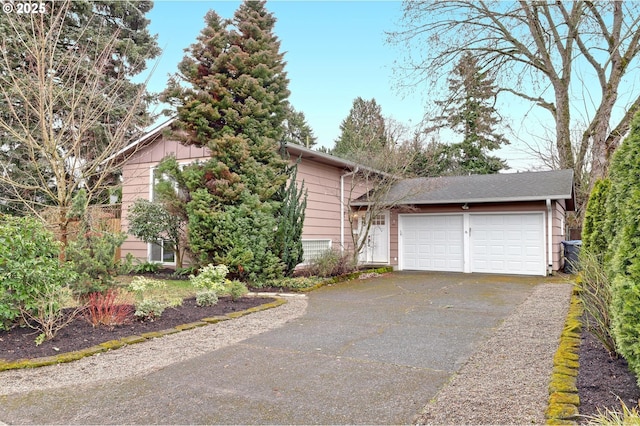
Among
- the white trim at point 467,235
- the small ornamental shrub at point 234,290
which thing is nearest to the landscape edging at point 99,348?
the small ornamental shrub at point 234,290

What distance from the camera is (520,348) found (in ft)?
14.4

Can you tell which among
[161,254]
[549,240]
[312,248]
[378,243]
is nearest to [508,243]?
[549,240]

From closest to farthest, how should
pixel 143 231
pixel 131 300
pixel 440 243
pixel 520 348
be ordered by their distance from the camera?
1. pixel 520 348
2. pixel 131 300
3. pixel 143 231
4. pixel 440 243

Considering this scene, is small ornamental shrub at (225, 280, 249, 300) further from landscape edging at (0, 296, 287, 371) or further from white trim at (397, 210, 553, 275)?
white trim at (397, 210, 553, 275)

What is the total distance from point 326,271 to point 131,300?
15.8ft

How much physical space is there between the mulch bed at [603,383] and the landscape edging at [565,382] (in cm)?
5

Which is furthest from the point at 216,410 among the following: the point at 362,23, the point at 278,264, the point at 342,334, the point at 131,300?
the point at 362,23

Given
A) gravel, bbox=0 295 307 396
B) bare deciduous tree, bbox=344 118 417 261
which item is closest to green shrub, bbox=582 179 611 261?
bare deciduous tree, bbox=344 118 417 261

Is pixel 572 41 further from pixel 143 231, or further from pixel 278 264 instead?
pixel 143 231

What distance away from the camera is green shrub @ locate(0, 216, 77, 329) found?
4.37 m

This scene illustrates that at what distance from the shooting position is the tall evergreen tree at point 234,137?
28.6 feet

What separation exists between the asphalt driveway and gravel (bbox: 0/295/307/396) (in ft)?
0.60

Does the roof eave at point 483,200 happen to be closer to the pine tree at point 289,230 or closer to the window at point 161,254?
the pine tree at point 289,230

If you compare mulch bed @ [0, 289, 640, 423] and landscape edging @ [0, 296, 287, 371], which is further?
landscape edging @ [0, 296, 287, 371]
